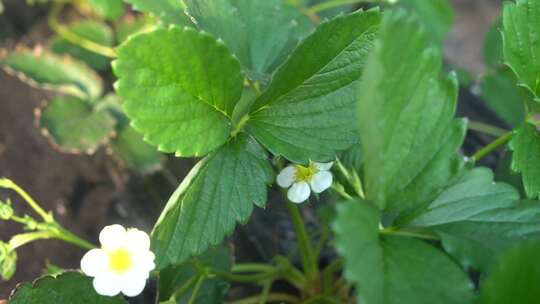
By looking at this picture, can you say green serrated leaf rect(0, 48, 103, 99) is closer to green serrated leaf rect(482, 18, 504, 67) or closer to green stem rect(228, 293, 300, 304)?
green stem rect(228, 293, 300, 304)

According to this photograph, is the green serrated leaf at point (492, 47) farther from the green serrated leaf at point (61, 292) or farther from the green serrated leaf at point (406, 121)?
the green serrated leaf at point (61, 292)

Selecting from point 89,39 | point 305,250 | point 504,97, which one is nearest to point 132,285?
point 305,250

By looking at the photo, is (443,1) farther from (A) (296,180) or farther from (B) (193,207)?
(B) (193,207)

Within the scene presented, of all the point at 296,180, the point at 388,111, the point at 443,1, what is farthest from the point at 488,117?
the point at 388,111

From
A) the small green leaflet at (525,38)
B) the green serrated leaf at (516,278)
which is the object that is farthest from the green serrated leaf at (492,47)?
the green serrated leaf at (516,278)

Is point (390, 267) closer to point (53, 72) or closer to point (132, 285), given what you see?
point (132, 285)

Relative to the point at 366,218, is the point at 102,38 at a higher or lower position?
higher
